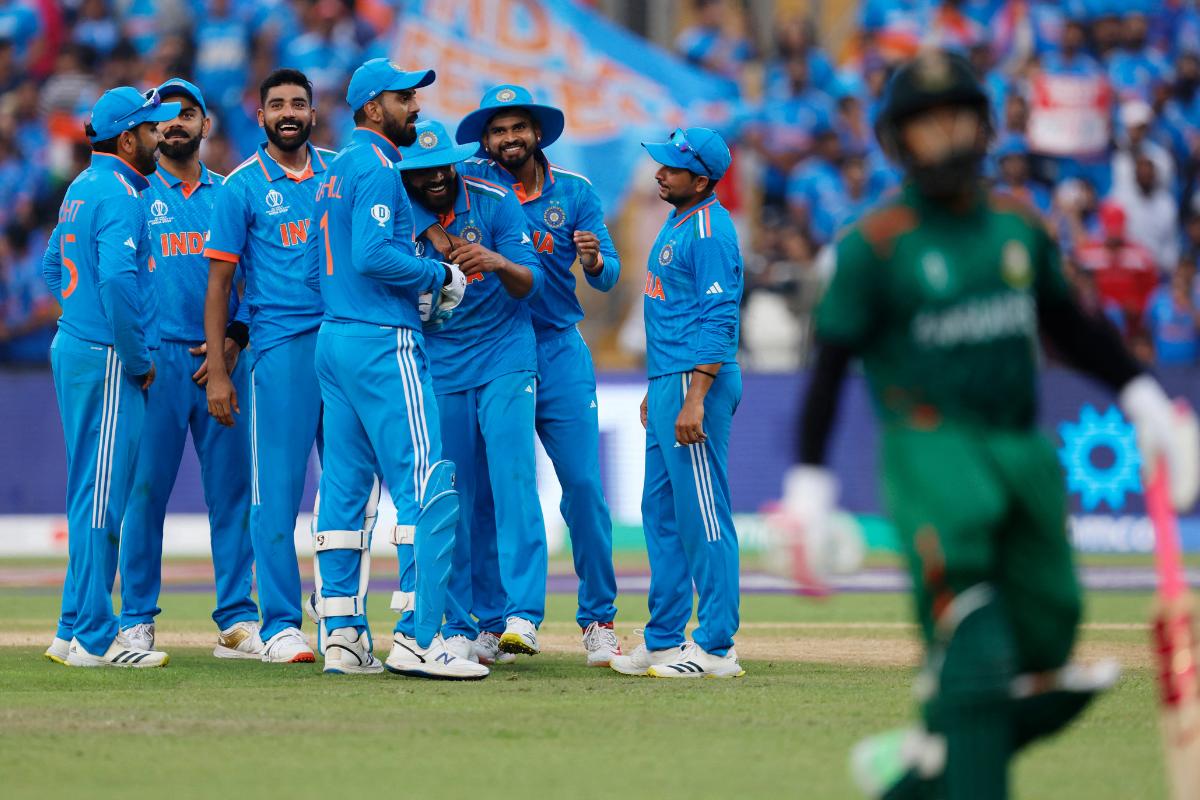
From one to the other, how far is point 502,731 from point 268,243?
3574 mm

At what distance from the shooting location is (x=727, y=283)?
9.34m

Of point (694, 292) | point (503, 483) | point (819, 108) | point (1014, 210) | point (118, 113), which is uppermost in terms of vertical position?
point (819, 108)

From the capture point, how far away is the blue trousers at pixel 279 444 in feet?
32.3

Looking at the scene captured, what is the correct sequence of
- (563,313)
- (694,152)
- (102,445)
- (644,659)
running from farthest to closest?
(563,313) → (102,445) → (644,659) → (694,152)

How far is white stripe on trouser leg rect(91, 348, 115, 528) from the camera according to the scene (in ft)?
31.8

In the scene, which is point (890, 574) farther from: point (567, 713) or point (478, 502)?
point (567, 713)

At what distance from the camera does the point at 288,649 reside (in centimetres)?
995

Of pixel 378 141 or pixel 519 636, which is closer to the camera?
pixel 378 141

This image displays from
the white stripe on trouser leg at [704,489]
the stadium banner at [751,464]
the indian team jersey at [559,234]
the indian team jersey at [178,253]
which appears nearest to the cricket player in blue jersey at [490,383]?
the indian team jersey at [559,234]

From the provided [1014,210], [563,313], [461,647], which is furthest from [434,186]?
[1014,210]

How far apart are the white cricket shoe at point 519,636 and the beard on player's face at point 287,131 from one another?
288cm

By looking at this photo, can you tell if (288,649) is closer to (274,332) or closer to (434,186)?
(274,332)

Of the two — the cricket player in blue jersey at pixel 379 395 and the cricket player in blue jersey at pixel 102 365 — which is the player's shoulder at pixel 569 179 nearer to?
the cricket player in blue jersey at pixel 379 395

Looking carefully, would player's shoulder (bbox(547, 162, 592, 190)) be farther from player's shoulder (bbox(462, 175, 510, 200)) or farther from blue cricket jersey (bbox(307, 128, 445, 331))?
blue cricket jersey (bbox(307, 128, 445, 331))
